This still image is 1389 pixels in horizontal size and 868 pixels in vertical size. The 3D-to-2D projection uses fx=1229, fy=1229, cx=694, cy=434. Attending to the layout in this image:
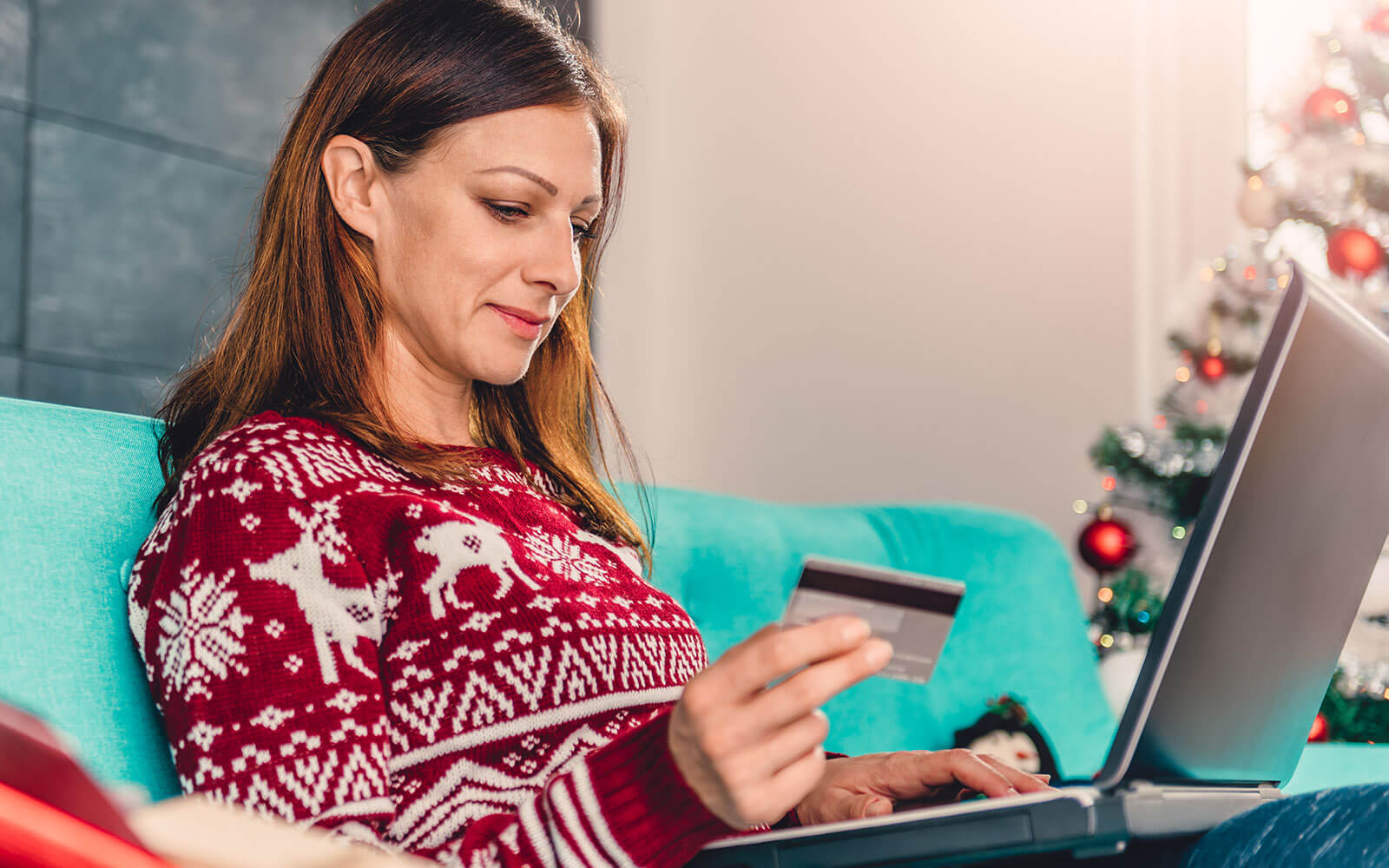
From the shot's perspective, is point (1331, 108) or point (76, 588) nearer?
point (76, 588)

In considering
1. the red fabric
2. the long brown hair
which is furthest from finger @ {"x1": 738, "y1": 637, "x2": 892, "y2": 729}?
the long brown hair

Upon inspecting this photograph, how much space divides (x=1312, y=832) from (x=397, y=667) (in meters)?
0.55

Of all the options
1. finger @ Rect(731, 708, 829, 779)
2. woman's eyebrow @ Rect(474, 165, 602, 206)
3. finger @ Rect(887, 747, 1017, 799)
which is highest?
woman's eyebrow @ Rect(474, 165, 602, 206)

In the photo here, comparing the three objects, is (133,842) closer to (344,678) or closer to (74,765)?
(74,765)

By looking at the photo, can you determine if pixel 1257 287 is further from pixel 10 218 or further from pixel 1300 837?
pixel 10 218

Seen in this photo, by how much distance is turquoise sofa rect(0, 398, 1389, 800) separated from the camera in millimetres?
833

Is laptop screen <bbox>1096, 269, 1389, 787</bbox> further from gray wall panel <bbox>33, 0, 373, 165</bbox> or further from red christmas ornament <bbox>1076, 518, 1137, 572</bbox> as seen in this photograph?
gray wall panel <bbox>33, 0, 373, 165</bbox>

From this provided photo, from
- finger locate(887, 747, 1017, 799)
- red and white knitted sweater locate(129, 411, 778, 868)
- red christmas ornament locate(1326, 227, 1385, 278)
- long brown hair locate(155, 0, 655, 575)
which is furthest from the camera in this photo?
red christmas ornament locate(1326, 227, 1385, 278)

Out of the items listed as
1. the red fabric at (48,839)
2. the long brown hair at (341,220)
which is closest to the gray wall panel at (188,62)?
the long brown hair at (341,220)

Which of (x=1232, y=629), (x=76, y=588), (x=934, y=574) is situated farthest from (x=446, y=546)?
(x=934, y=574)

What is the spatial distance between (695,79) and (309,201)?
2.80 metres

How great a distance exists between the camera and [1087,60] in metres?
3.28

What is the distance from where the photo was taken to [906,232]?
11.3 feet

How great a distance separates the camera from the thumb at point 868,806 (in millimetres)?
829
